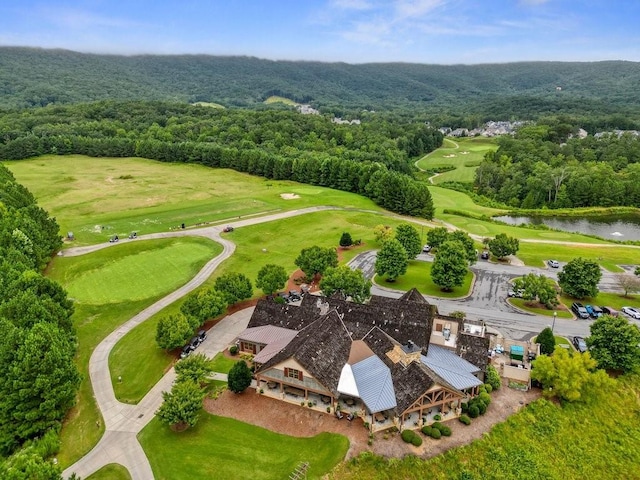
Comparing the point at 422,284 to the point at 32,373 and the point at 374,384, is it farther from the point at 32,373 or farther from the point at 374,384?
the point at 32,373

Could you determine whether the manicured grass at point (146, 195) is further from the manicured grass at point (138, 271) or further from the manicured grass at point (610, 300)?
the manicured grass at point (610, 300)

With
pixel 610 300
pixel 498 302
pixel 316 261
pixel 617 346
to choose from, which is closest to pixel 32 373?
pixel 316 261

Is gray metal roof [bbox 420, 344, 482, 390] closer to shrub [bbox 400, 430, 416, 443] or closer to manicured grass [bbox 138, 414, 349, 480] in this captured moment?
shrub [bbox 400, 430, 416, 443]

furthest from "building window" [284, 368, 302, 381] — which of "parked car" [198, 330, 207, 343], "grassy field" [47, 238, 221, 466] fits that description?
"grassy field" [47, 238, 221, 466]

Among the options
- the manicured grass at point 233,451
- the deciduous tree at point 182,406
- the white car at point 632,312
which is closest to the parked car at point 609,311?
the white car at point 632,312

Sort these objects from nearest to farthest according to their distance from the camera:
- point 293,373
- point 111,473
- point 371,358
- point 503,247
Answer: point 111,473 → point 293,373 → point 371,358 → point 503,247

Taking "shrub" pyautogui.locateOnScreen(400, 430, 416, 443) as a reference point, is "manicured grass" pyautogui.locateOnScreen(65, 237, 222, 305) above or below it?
below
